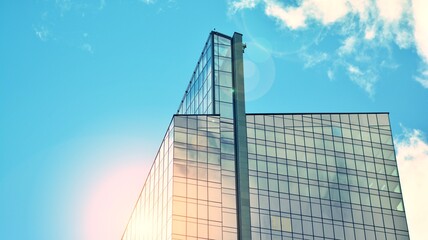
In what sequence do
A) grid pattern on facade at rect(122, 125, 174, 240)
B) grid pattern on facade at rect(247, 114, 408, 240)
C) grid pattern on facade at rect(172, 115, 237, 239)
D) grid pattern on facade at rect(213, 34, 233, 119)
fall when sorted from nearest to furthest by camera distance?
1. grid pattern on facade at rect(172, 115, 237, 239)
2. grid pattern on facade at rect(122, 125, 174, 240)
3. grid pattern on facade at rect(247, 114, 408, 240)
4. grid pattern on facade at rect(213, 34, 233, 119)

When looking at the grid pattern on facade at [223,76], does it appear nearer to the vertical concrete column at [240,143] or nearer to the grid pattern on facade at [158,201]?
the vertical concrete column at [240,143]

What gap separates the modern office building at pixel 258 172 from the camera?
3664 inches

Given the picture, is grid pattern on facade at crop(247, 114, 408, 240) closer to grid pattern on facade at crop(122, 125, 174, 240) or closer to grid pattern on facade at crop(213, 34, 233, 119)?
grid pattern on facade at crop(213, 34, 233, 119)

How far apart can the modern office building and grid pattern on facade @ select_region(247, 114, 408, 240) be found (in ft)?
0.48

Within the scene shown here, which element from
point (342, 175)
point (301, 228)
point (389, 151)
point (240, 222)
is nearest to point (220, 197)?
point (240, 222)

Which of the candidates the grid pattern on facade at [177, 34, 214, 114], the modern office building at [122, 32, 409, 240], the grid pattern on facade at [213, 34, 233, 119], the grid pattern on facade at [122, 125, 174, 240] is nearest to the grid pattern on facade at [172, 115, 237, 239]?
the modern office building at [122, 32, 409, 240]

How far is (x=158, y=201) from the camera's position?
9819 centimetres

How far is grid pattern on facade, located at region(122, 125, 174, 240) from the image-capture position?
304ft

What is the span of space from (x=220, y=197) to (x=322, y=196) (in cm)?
1730

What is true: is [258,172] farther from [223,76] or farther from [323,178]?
[223,76]

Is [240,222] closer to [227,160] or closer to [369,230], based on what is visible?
[227,160]

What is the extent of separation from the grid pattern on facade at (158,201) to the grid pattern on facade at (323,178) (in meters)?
11.7

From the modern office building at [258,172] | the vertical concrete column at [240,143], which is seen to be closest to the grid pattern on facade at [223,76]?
the modern office building at [258,172]

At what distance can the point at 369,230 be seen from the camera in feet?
337
